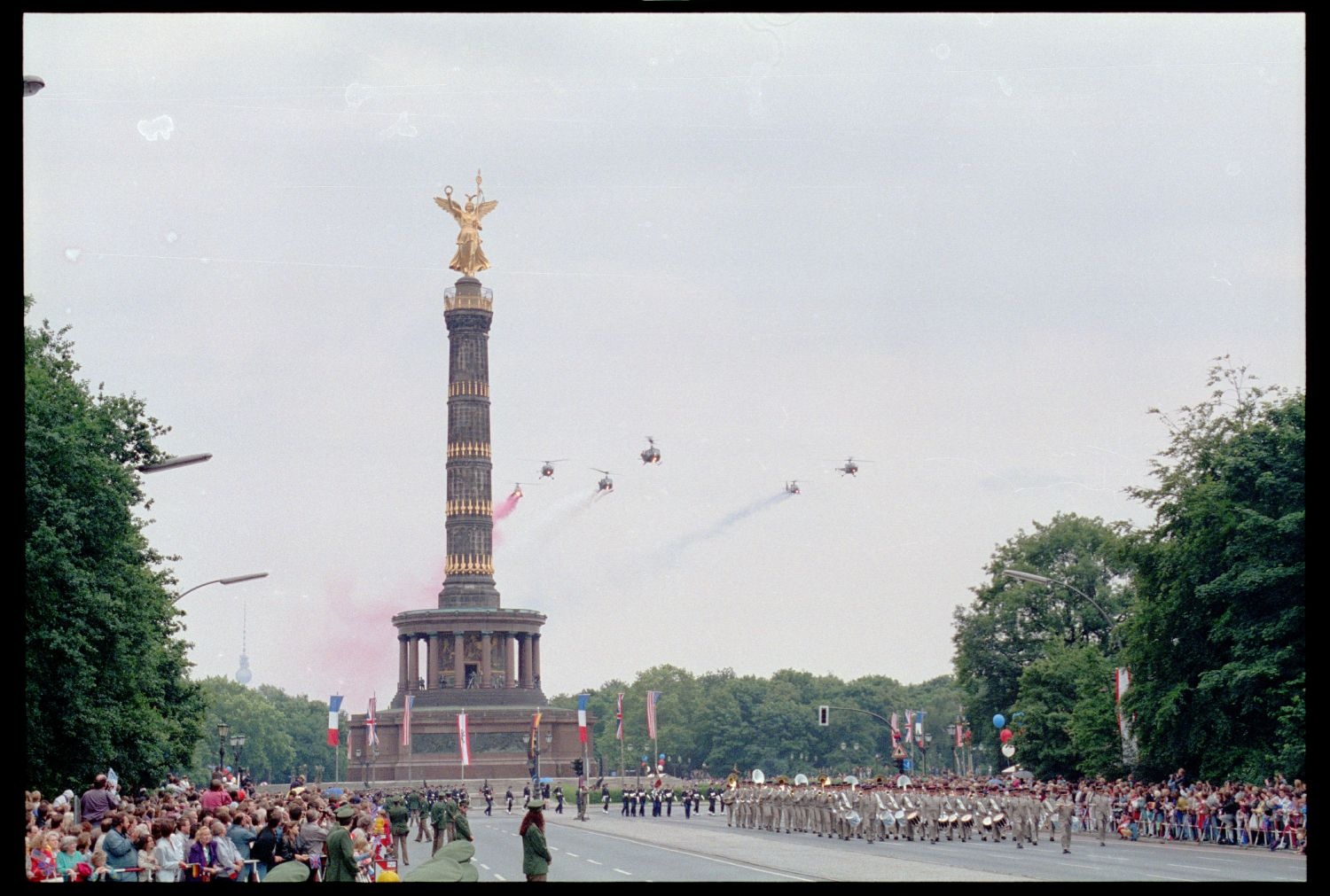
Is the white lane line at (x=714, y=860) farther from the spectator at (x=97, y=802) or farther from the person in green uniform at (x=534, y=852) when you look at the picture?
the spectator at (x=97, y=802)

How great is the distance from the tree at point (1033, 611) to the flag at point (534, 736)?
3183 centimetres

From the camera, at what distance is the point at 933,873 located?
32.8 m

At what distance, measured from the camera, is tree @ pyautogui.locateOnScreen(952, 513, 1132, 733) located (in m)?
95.1

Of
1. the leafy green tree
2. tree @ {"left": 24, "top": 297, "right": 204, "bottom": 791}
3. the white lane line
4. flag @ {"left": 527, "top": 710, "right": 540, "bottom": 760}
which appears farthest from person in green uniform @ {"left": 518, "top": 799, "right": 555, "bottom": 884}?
flag @ {"left": 527, "top": 710, "right": 540, "bottom": 760}

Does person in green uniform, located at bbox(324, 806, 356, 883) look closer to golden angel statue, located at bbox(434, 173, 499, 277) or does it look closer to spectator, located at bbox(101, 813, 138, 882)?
spectator, located at bbox(101, 813, 138, 882)

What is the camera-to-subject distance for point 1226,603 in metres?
52.9

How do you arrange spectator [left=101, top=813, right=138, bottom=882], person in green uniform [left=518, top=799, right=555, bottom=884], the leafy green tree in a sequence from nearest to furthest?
person in green uniform [left=518, top=799, right=555, bottom=884] → spectator [left=101, top=813, right=138, bottom=882] → the leafy green tree

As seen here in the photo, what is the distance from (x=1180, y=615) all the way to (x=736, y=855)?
19410mm

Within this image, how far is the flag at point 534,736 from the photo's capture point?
118 m

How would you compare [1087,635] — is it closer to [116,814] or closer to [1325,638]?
[116,814]

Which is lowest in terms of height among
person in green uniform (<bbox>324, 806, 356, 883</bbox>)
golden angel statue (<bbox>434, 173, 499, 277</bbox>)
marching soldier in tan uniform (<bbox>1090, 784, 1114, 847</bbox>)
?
marching soldier in tan uniform (<bbox>1090, 784, 1114, 847</bbox>)

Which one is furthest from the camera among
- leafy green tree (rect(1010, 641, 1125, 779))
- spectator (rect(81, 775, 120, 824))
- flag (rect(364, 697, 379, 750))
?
flag (rect(364, 697, 379, 750))

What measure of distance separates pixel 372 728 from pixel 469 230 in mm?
45669

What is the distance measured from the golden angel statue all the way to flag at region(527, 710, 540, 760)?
1440 inches
